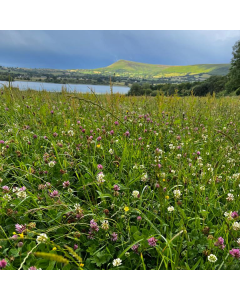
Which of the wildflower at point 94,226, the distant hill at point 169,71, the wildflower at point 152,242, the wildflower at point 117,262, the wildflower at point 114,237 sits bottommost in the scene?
the wildflower at point 117,262

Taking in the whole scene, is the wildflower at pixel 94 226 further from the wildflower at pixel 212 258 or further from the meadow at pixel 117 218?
the wildflower at pixel 212 258

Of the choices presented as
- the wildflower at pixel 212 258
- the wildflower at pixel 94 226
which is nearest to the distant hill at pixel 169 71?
the wildflower at pixel 94 226

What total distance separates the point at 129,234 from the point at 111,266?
0.28 m

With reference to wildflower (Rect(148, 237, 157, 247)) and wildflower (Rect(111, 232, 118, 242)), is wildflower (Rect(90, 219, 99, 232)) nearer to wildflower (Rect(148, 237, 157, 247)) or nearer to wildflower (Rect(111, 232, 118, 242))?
wildflower (Rect(111, 232, 118, 242))

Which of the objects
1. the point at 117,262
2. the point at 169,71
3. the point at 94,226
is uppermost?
the point at 169,71

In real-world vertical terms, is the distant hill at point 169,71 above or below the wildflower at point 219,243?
above

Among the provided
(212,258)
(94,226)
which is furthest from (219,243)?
(94,226)

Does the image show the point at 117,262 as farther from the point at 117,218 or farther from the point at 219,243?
the point at 219,243

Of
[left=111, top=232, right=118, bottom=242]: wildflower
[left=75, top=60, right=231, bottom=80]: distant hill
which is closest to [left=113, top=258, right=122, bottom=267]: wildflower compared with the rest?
[left=111, top=232, right=118, bottom=242]: wildflower

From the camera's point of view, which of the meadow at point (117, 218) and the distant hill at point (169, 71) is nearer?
the meadow at point (117, 218)

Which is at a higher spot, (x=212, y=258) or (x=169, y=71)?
(x=169, y=71)
